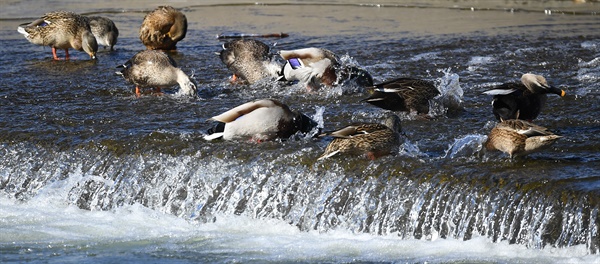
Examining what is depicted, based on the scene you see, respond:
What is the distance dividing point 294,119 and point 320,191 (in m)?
0.91

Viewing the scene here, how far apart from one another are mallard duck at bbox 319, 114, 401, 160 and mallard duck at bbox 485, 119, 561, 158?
64 centimetres

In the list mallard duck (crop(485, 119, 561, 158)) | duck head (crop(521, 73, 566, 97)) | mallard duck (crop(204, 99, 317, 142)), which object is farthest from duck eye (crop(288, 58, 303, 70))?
mallard duck (crop(485, 119, 561, 158))

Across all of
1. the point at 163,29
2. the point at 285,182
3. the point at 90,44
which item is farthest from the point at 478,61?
the point at 285,182

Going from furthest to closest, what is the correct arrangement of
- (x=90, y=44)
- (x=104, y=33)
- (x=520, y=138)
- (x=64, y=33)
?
(x=104, y=33) < (x=64, y=33) < (x=90, y=44) < (x=520, y=138)

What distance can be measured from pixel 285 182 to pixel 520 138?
148cm

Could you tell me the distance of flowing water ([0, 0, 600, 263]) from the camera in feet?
20.0

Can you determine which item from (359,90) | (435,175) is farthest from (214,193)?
(359,90)

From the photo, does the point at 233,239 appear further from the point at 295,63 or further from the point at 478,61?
the point at 478,61

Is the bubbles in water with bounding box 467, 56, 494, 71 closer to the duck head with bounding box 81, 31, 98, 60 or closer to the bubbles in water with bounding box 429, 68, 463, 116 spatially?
the bubbles in water with bounding box 429, 68, 463, 116

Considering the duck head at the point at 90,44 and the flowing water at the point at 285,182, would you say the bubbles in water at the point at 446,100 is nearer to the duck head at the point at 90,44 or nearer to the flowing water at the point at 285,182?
the flowing water at the point at 285,182

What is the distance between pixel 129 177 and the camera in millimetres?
7336

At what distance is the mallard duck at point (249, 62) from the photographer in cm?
1010

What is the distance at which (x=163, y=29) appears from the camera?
41.4 ft

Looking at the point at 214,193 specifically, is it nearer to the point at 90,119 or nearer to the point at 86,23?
the point at 90,119
